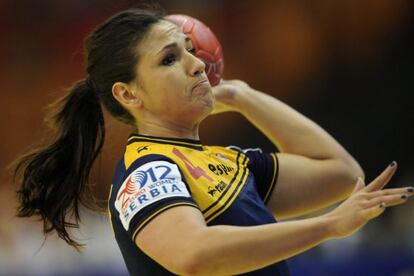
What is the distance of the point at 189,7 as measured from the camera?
696 centimetres

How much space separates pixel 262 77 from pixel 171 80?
14.2 feet

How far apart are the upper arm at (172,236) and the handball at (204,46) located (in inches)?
36.4

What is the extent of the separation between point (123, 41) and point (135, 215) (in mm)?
675

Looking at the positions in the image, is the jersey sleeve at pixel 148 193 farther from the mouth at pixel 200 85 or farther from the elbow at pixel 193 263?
the mouth at pixel 200 85

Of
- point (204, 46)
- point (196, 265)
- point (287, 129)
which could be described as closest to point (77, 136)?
point (204, 46)

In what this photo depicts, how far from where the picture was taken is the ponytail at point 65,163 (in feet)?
9.00

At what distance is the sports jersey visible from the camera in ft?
7.15

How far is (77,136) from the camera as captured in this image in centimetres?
278

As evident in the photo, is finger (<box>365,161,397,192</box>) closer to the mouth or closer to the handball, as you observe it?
the mouth

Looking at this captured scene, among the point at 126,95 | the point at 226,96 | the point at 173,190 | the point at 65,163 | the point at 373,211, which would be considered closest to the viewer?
the point at 373,211

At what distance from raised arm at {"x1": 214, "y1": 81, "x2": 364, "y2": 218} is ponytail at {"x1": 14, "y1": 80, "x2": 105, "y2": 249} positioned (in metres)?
0.52

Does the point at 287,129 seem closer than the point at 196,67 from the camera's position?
No

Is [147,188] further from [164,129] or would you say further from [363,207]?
[363,207]

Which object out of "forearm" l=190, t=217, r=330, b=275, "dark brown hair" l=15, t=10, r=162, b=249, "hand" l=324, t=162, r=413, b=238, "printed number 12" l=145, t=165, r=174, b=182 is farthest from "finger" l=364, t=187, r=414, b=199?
"dark brown hair" l=15, t=10, r=162, b=249
